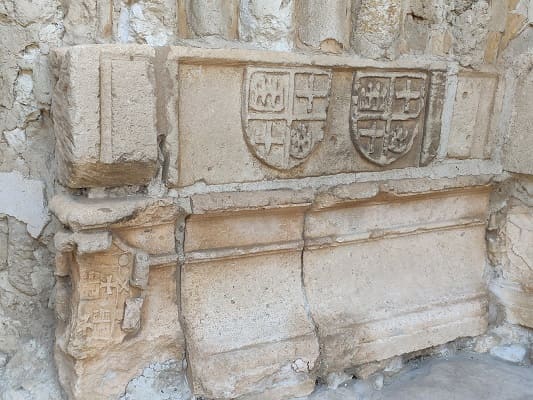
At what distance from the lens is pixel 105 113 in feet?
4.74

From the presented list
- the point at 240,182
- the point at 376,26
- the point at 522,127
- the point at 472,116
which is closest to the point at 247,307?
the point at 240,182

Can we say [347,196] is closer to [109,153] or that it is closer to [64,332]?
[109,153]

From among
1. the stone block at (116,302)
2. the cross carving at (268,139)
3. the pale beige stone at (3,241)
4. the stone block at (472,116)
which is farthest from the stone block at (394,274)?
the pale beige stone at (3,241)

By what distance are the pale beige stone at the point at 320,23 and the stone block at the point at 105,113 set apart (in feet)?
1.83

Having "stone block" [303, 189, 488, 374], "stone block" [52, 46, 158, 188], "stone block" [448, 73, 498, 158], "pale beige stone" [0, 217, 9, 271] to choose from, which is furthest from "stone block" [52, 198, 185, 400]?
"stone block" [448, 73, 498, 158]

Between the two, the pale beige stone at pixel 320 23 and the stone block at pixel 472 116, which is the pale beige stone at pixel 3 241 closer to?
the pale beige stone at pixel 320 23

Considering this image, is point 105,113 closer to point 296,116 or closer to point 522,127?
point 296,116

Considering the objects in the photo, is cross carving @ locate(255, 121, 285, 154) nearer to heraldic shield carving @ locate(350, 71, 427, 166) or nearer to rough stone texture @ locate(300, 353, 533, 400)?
heraldic shield carving @ locate(350, 71, 427, 166)

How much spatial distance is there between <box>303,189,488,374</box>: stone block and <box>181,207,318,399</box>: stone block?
80mm

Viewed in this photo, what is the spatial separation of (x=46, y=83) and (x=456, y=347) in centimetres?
190

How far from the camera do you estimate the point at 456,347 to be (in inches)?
87.4

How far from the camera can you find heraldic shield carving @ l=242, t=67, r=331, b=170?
5.56 feet

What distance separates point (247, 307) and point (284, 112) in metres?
0.69

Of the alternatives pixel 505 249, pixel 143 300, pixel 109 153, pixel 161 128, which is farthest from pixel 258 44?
pixel 505 249
